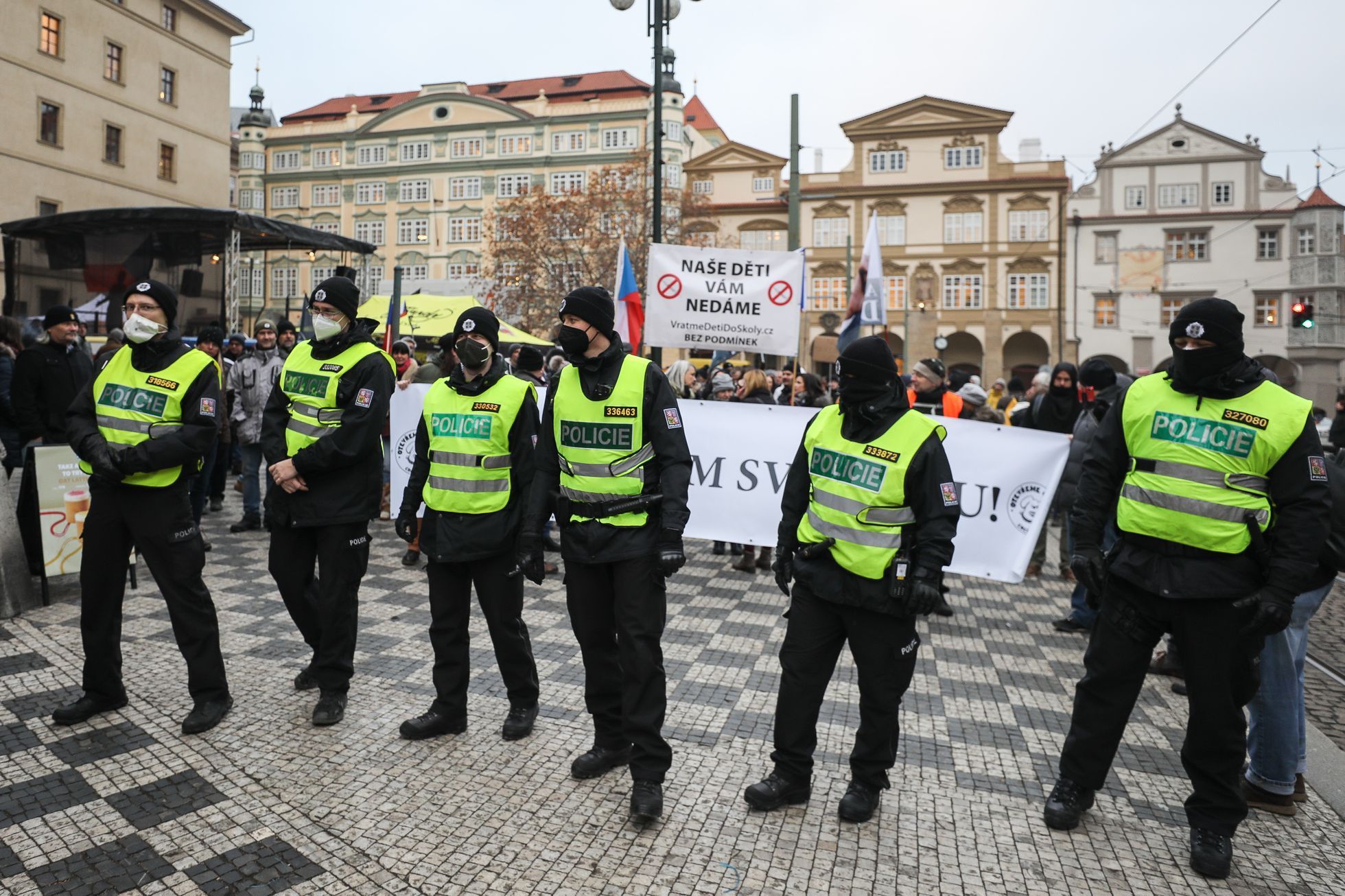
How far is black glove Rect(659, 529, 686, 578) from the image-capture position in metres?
3.99

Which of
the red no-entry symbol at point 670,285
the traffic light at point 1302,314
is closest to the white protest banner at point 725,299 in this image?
the red no-entry symbol at point 670,285

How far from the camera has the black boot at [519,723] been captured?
15.2 feet

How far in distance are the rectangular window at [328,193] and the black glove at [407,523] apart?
6773 cm

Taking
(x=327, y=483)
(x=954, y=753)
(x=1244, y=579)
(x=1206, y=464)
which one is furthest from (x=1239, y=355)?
(x=327, y=483)

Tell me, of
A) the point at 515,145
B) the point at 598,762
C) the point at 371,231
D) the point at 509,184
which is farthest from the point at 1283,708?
the point at 371,231

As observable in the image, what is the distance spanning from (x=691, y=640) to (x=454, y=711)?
7.23 ft

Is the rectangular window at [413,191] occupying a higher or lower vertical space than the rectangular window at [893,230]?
higher

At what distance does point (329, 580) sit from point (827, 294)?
49.8m

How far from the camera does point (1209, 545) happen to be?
3.64m

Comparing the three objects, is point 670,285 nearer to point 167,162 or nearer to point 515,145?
point 167,162

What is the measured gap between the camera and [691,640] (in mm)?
6523

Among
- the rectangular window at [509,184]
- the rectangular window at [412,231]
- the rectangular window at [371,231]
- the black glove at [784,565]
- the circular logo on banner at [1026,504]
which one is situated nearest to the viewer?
the black glove at [784,565]

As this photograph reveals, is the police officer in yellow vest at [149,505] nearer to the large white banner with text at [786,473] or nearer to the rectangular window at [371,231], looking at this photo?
the large white banner with text at [786,473]

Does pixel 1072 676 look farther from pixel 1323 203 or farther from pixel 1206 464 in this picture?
pixel 1323 203
